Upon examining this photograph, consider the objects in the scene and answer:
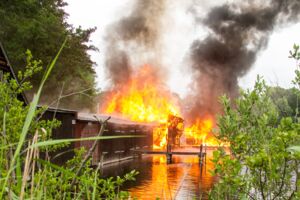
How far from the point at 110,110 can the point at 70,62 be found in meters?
21.6

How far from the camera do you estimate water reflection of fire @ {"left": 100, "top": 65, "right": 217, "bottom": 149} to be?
165 feet

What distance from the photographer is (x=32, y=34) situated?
32.2 metres

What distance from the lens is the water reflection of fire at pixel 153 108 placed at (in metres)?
50.3

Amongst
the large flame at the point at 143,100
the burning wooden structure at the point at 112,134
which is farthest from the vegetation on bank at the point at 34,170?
the large flame at the point at 143,100

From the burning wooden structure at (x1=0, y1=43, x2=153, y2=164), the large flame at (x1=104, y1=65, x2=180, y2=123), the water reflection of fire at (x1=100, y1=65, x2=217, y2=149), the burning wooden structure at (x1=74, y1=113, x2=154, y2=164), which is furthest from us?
the large flame at (x1=104, y1=65, x2=180, y2=123)

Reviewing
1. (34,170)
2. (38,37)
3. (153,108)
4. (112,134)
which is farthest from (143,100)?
(34,170)

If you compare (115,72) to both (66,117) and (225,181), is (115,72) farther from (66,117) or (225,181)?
(225,181)

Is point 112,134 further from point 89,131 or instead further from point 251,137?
→ point 251,137

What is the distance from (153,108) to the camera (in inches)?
2205

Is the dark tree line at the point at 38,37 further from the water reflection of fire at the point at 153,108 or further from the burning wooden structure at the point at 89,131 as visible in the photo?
the water reflection of fire at the point at 153,108

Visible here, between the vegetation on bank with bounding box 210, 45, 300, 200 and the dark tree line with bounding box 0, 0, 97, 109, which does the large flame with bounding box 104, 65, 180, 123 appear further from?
the vegetation on bank with bounding box 210, 45, 300, 200

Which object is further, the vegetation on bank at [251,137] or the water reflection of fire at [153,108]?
the water reflection of fire at [153,108]

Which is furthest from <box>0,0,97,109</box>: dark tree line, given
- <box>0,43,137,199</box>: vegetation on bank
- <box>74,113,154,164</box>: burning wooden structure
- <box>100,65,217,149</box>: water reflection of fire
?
<box>0,43,137,199</box>: vegetation on bank

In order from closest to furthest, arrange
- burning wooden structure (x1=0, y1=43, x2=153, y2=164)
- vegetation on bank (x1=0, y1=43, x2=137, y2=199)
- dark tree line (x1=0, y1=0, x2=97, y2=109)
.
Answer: vegetation on bank (x1=0, y1=43, x2=137, y2=199) → burning wooden structure (x1=0, y1=43, x2=153, y2=164) → dark tree line (x1=0, y1=0, x2=97, y2=109)
